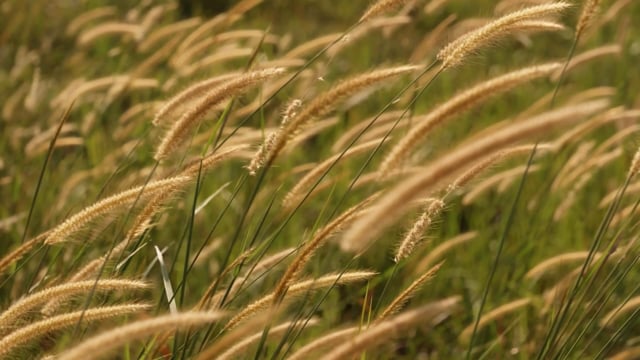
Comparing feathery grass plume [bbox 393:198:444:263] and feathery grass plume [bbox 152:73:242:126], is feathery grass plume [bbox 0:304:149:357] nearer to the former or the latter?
feathery grass plume [bbox 393:198:444:263]

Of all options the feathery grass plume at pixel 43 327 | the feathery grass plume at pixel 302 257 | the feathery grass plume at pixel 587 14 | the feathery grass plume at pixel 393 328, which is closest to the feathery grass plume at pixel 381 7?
the feathery grass plume at pixel 587 14

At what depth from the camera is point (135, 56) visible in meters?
5.43

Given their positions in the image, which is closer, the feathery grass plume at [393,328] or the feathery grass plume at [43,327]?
the feathery grass plume at [393,328]

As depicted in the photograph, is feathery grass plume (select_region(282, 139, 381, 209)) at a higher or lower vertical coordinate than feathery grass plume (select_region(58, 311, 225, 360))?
lower

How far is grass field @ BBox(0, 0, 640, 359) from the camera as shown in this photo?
5.67 ft

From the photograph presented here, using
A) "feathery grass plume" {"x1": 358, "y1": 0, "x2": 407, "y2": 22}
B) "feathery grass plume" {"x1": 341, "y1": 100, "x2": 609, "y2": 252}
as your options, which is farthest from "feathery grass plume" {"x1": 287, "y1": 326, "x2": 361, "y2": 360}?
"feathery grass plume" {"x1": 358, "y1": 0, "x2": 407, "y2": 22}

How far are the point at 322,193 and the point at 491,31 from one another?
7.84 feet

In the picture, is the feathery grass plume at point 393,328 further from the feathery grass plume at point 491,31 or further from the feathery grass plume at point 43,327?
the feathery grass plume at point 491,31

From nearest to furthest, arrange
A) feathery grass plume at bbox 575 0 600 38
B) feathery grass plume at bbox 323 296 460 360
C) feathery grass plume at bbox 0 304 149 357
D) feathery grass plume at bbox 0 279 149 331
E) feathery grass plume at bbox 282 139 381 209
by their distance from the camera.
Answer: feathery grass plume at bbox 323 296 460 360, feathery grass plume at bbox 0 304 149 357, feathery grass plume at bbox 0 279 149 331, feathery grass plume at bbox 575 0 600 38, feathery grass plume at bbox 282 139 381 209

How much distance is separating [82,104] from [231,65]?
1.19m

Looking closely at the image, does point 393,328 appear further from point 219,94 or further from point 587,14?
point 587,14

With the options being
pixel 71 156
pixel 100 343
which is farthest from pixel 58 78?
pixel 100 343

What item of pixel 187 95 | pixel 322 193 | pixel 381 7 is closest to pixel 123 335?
pixel 187 95

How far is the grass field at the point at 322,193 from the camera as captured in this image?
5.67 ft
